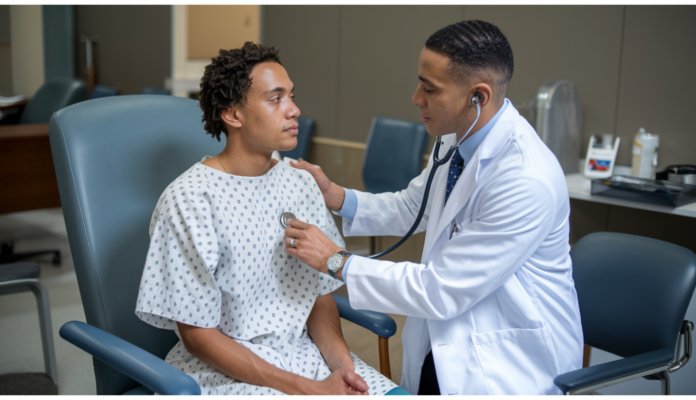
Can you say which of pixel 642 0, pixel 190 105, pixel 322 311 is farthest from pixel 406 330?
pixel 642 0

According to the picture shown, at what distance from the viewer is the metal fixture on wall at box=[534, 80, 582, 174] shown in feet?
7.45

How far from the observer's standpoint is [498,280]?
1082 mm

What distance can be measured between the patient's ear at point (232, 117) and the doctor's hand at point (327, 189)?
268 millimetres

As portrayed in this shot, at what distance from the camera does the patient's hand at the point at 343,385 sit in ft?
3.62

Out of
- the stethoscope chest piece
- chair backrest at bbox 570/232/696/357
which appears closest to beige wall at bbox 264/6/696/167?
chair backrest at bbox 570/232/696/357

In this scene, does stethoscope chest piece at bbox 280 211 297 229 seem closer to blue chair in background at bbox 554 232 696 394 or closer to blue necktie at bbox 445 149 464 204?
blue necktie at bbox 445 149 464 204

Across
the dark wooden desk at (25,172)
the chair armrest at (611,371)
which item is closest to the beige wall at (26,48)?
the dark wooden desk at (25,172)

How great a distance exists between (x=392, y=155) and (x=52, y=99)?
230 cm

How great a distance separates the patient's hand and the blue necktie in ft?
1.51

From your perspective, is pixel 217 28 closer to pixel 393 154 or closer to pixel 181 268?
pixel 393 154


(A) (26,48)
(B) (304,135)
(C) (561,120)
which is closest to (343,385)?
(C) (561,120)

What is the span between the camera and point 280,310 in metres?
1.25

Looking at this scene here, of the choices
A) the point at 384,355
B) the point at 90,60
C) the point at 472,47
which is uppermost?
the point at 90,60

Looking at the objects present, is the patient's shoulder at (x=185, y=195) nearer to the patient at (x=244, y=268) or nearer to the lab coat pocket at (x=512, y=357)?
the patient at (x=244, y=268)
